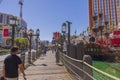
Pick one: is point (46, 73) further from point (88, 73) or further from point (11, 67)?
point (88, 73)

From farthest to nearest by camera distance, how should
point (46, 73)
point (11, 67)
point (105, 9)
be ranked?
point (105, 9)
point (46, 73)
point (11, 67)

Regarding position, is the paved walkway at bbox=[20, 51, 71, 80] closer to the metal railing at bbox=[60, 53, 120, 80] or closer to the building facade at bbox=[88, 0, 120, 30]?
the metal railing at bbox=[60, 53, 120, 80]

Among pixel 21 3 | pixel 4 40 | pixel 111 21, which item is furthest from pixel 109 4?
pixel 4 40

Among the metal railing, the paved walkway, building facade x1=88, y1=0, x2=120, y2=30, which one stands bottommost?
the paved walkway

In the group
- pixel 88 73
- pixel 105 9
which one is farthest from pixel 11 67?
pixel 105 9

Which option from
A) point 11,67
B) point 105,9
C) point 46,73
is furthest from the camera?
point 105,9

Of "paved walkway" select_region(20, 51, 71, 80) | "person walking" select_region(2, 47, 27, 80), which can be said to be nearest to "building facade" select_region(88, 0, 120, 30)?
"paved walkway" select_region(20, 51, 71, 80)

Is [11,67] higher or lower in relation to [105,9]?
lower

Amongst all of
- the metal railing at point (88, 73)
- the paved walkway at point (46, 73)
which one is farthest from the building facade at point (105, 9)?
the metal railing at point (88, 73)

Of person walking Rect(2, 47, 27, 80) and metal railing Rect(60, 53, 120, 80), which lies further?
person walking Rect(2, 47, 27, 80)

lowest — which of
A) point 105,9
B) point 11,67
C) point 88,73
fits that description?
point 88,73

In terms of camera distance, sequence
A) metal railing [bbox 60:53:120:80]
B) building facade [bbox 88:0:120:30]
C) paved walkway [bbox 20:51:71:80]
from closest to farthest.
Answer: metal railing [bbox 60:53:120:80], paved walkway [bbox 20:51:71:80], building facade [bbox 88:0:120:30]

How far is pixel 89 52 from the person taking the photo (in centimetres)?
5609

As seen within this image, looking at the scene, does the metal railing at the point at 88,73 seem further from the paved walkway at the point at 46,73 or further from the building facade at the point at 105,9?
the building facade at the point at 105,9
